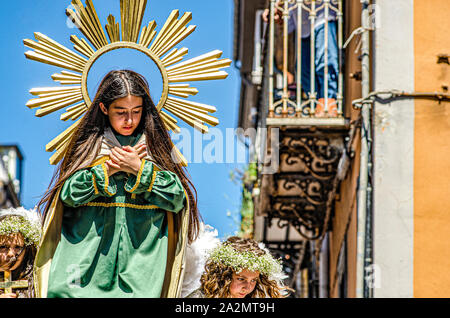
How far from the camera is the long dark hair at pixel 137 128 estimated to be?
9.86 meters

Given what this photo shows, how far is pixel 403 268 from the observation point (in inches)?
453

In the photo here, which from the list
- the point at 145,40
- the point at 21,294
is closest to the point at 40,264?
the point at 21,294

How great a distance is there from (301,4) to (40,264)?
5208 mm

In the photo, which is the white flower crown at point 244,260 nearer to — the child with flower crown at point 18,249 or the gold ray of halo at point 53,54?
the child with flower crown at point 18,249

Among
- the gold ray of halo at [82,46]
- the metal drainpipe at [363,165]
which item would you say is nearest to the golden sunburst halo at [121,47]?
the gold ray of halo at [82,46]

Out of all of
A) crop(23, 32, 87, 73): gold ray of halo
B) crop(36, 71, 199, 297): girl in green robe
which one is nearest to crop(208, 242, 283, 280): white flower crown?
crop(36, 71, 199, 297): girl in green robe

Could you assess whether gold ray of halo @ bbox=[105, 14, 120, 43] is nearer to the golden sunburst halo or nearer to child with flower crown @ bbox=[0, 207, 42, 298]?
the golden sunburst halo

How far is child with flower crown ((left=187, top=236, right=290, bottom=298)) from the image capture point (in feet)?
33.2

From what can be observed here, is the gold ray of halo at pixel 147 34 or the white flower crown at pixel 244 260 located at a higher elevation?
the gold ray of halo at pixel 147 34

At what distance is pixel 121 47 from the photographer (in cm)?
996

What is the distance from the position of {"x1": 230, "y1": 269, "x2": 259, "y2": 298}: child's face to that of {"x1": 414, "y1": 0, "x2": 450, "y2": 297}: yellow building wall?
1842mm

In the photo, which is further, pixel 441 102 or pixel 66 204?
pixel 441 102

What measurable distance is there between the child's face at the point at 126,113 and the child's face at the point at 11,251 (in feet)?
3.65

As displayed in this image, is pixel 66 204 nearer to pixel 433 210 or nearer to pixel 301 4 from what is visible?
pixel 433 210
